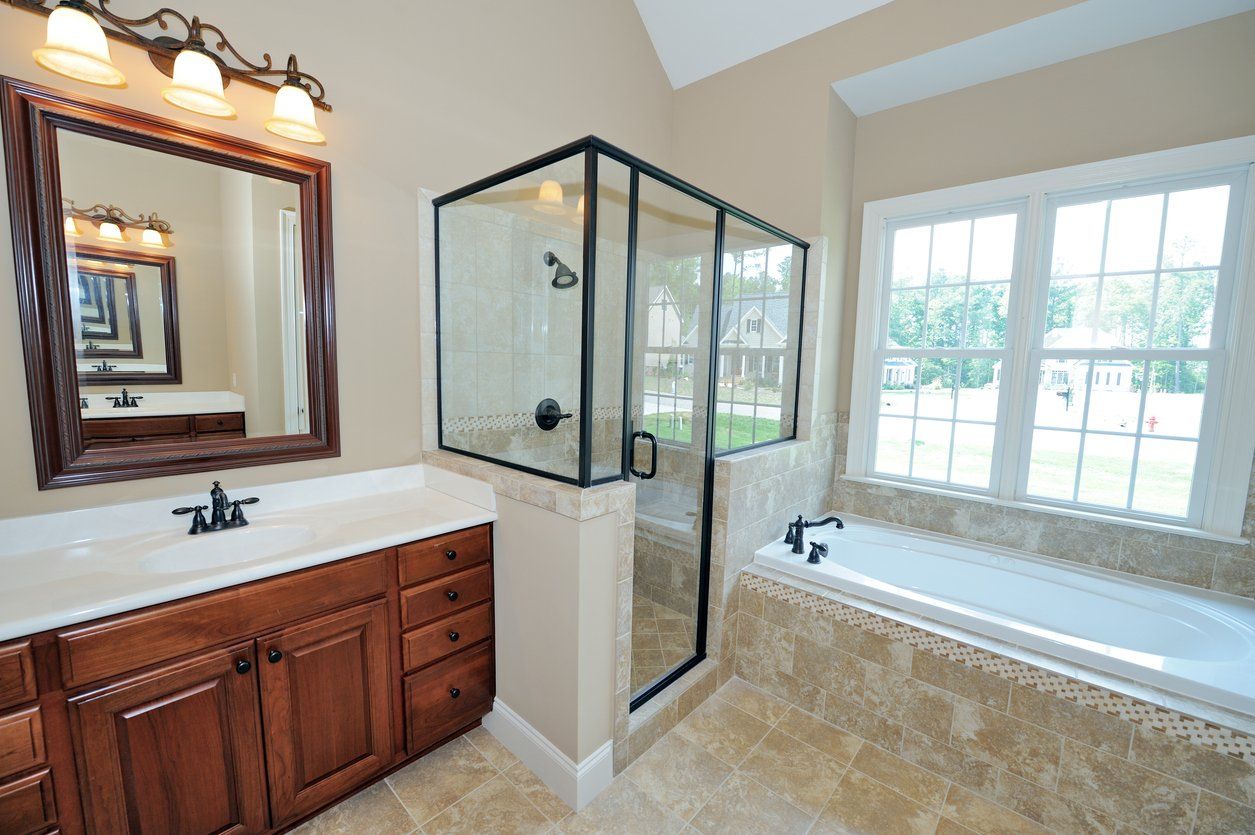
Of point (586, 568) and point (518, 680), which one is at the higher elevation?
point (586, 568)

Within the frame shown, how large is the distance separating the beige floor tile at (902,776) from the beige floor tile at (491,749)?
4.28 feet

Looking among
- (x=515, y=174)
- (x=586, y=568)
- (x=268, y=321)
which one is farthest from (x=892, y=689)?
(x=268, y=321)

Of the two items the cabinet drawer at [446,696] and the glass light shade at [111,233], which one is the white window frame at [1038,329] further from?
the glass light shade at [111,233]

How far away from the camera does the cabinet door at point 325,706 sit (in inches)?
55.4

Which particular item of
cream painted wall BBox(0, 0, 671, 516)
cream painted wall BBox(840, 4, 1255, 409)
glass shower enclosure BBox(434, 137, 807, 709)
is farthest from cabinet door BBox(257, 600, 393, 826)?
cream painted wall BBox(840, 4, 1255, 409)

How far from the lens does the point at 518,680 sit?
182 centimetres

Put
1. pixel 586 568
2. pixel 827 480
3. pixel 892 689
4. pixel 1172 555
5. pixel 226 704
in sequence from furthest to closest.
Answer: pixel 827 480 → pixel 1172 555 → pixel 892 689 → pixel 586 568 → pixel 226 704

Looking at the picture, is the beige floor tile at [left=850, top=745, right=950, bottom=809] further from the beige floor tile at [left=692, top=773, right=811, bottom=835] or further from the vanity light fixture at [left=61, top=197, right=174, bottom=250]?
the vanity light fixture at [left=61, top=197, right=174, bottom=250]

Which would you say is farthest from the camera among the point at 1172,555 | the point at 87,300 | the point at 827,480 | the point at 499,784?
the point at 827,480

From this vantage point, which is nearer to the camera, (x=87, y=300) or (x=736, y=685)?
(x=87, y=300)

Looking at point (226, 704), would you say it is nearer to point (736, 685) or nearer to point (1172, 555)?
point (736, 685)

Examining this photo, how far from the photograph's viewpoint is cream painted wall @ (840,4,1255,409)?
6.75ft

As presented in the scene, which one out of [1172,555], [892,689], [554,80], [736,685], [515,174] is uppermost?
[554,80]

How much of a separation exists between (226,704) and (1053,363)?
3619mm
